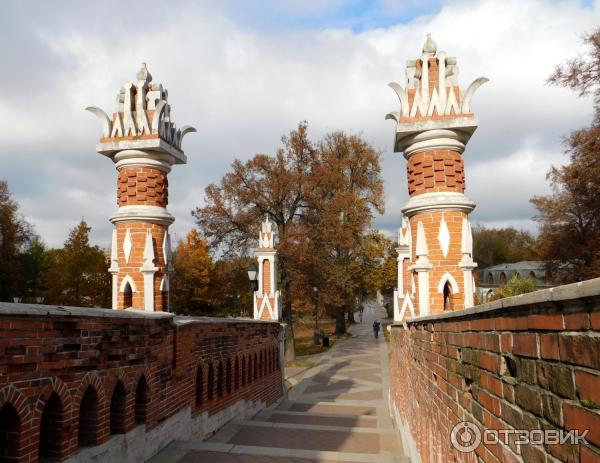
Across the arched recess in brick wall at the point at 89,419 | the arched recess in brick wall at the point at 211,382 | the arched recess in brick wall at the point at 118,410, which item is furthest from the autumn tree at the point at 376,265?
the arched recess in brick wall at the point at 89,419

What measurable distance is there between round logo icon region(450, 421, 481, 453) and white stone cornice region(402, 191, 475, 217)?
493 centimetres

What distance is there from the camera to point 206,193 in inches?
977

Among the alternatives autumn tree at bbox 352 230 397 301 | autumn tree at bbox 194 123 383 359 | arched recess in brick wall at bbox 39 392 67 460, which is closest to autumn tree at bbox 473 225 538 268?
autumn tree at bbox 352 230 397 301

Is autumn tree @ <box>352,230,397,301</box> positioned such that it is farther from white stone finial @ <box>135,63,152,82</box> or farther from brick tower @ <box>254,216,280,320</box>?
white stone finial @ <box>135,63,152,82</box>

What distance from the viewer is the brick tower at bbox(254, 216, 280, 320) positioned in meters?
16.2

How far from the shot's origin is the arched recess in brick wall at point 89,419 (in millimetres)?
5082

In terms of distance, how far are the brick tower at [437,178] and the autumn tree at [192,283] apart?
2482 cm

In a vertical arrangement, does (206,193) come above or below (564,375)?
above

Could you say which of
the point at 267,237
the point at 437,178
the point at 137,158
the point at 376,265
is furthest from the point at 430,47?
the point at 376,265

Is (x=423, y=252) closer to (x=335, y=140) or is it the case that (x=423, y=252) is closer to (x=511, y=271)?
(x=335, y=140)

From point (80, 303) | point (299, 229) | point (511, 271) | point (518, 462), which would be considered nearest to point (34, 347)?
point (518, 462)

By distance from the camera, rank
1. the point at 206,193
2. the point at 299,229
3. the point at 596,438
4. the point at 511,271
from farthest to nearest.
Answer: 1. the point at 511,271
2. the point at 206,193
3. the point at 299,229
4. the point at 596,438

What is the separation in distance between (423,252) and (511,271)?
43343mm

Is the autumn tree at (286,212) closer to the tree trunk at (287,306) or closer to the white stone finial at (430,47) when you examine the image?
the tree trunk at (287,306)
